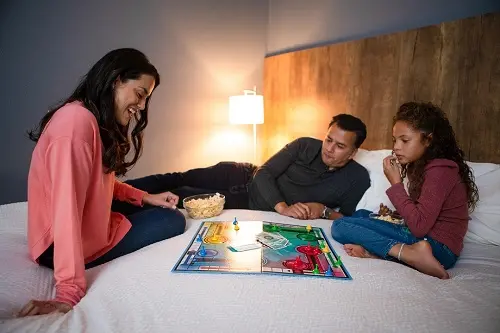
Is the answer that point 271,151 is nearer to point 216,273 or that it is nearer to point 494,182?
point 494,182

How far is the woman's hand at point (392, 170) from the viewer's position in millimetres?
1366

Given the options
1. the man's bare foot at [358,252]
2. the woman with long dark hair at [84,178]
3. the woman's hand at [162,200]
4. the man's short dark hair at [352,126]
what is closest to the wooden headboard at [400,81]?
Result: the man's short dark hair at [352,126]

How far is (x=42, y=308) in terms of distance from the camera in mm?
839

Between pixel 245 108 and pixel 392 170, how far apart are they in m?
1.64

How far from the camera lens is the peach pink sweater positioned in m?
0.92

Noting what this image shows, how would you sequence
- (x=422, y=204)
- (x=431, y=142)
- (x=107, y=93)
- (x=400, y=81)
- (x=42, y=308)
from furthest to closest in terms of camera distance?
(x=400, y=81), (x=431, y=142), (x=422, y=204), (x=107, y=93), (x=42, y=308)

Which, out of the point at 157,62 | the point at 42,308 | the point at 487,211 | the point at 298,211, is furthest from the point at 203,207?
the point at 157,62

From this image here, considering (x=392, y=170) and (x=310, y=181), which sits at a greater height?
(x=392, y=170)

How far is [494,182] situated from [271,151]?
6.27 feet

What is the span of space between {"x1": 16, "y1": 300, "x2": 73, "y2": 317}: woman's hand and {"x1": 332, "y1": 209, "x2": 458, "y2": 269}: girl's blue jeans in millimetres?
1014

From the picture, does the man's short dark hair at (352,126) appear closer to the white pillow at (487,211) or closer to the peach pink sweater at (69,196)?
the white pillow at (487,211)

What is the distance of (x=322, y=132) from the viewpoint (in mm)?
2537

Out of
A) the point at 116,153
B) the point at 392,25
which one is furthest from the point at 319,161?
the point at 116,153

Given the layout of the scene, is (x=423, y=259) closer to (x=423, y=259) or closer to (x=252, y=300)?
(x=423, y=259)
